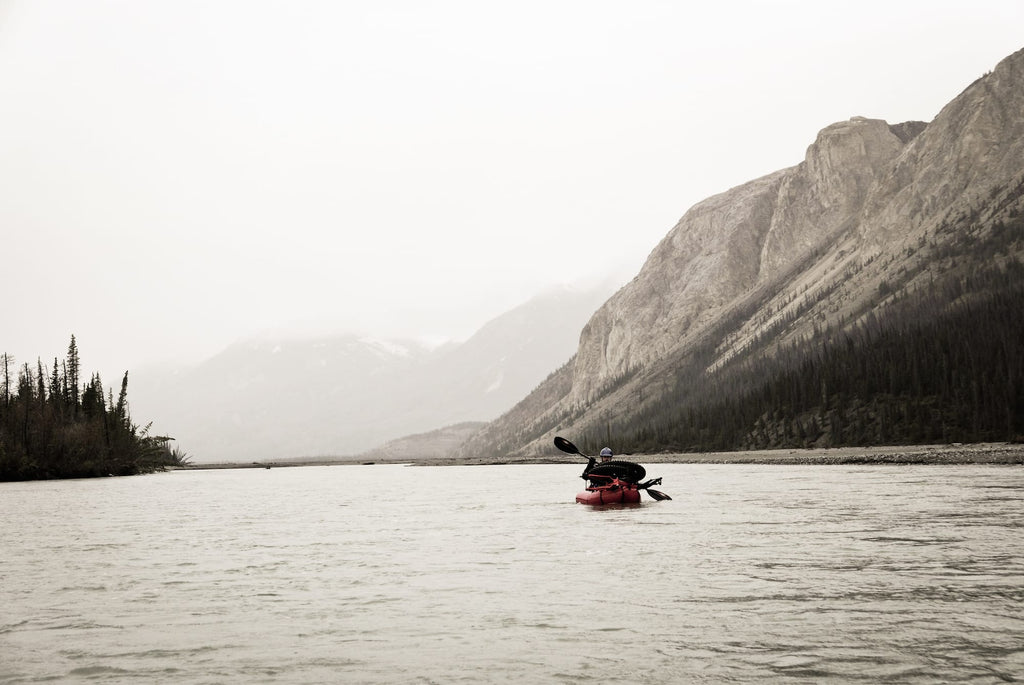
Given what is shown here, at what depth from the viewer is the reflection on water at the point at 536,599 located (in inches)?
617

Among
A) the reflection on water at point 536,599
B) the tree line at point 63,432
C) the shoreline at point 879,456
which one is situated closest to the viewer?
the reflection on water at point 536,599

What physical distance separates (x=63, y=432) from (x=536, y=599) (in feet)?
389

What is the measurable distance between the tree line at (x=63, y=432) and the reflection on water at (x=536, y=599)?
263 ft

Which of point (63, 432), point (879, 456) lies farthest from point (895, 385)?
point (63, 432)

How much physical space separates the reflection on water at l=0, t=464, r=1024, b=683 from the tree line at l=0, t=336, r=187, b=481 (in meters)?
80.2

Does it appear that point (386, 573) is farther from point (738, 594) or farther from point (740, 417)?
point (740, 417)

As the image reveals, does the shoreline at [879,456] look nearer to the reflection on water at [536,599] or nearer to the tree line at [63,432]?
the reflection on water at [536,599]

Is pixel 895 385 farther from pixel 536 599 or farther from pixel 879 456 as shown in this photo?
pixel 536 599

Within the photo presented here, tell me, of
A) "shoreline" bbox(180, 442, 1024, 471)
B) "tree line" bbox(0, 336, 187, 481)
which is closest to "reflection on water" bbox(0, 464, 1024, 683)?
"shoreline" bbox(180, 442, 1024, 471)

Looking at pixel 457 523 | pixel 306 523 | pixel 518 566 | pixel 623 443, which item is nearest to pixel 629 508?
pixel 457 523

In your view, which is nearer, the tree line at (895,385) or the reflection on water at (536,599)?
the reflection on water at (536,599)

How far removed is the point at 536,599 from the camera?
22.4 metres

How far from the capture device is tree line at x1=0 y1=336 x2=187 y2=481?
11650 centimetres

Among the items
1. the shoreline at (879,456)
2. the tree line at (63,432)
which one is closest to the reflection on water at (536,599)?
the shoreline at (879,456)
